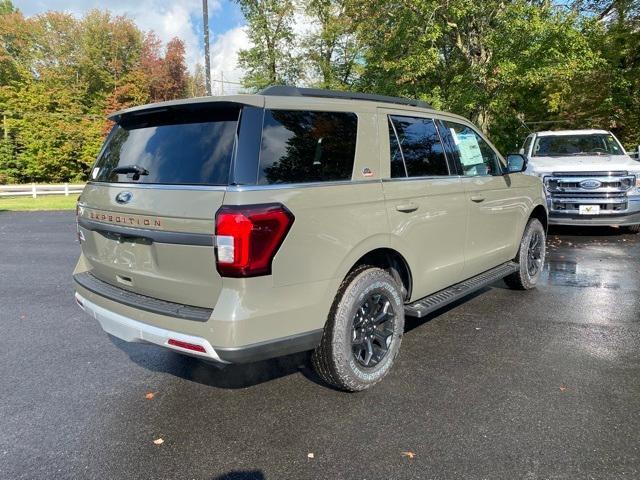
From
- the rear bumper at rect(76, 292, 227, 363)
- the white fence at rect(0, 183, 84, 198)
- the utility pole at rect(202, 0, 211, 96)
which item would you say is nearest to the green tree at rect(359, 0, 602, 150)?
the utility pole at rect(202, 0, 211, 96)

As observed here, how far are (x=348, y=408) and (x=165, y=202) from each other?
172cm

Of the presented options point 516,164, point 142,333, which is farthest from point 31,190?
point 142,333

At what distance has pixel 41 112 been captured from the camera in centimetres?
Result: 3728

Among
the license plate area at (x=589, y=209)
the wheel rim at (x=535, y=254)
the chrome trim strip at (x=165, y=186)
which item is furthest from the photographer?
the license plate area at (x=589, y=209)

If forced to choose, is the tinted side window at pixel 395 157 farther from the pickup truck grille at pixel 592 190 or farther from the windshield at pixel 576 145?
the windshield at pixel 576 145

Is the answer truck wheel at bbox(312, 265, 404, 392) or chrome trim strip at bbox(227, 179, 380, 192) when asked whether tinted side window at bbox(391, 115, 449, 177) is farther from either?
truck wheel at bbox(312, 265, 404, 392)

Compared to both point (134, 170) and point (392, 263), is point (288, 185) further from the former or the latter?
point (392, 263)

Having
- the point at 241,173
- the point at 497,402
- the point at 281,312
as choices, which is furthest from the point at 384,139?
the point at 497,402

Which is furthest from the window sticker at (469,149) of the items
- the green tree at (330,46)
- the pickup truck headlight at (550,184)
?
the green tree at (330,46)

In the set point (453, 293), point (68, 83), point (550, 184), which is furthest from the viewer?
point (68, 83)

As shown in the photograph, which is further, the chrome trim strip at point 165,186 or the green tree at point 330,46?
the green tree at point 330,46

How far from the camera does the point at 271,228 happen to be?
101 inches

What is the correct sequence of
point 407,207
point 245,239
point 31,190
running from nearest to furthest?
point 245,239 < point 407,207 < point 31,190

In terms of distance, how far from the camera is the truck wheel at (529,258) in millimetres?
5418
